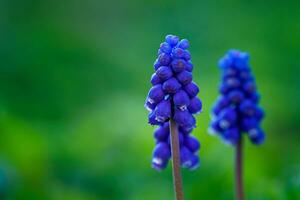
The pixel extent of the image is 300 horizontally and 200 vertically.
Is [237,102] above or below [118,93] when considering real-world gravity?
below

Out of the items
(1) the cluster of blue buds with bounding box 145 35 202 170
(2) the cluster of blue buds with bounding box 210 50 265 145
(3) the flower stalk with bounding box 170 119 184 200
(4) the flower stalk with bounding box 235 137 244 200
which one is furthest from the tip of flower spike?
(3) the flower stalk with bounding box 170 119 184 200

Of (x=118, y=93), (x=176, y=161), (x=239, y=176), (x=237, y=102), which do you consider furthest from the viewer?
(x=118, y=93)

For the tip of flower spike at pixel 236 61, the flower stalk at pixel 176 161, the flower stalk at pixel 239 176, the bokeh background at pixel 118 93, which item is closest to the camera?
the flower stalk at pixel 176 161

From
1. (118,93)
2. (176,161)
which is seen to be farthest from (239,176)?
(118,93)

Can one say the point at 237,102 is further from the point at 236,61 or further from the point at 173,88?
the point at 173,88

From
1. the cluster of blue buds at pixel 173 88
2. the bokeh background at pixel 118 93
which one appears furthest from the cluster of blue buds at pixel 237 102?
the bokeh background at pixel 118 93

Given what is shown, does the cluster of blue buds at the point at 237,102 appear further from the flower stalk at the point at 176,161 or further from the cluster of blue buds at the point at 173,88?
the flower stalk at the point at 176,161
